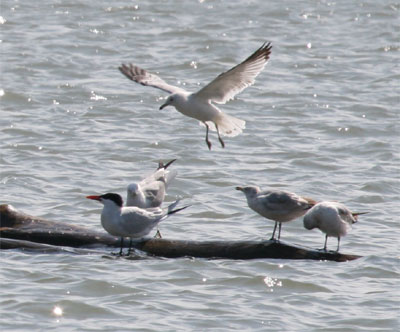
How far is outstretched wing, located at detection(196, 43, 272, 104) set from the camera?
Answer: 1167cm

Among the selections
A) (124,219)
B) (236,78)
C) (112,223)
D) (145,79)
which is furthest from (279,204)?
(145,79)

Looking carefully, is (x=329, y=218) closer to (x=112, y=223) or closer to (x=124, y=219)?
(x=124, y=219)

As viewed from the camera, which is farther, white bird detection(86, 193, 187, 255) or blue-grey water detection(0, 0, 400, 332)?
white bird detection(86, 193, 187, 255)

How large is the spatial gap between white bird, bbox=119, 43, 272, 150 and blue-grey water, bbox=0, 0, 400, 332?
95cm

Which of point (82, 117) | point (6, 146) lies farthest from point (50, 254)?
point (82, 117)

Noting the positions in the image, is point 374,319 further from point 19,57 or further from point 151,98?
point 19,57

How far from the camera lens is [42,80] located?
19703 mm

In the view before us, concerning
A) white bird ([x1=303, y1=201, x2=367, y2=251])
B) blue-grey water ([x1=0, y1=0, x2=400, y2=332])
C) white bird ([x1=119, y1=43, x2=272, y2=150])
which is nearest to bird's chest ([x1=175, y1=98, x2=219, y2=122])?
white bird ([x1=119, y1=43, x2=272, y2=150])

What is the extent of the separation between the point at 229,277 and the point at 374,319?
1.33m

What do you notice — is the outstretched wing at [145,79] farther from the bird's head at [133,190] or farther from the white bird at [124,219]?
the white bird at [124,219]

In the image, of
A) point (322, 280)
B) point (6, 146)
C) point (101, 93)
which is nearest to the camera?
point (322, 280)

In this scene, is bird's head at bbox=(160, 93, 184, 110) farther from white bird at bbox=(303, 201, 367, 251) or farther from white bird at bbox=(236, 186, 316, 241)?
white bird at bbox=(303, 201, 367, 251)

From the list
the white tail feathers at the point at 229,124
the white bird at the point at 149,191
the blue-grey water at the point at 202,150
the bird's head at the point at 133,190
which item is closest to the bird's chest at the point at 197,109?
the white tail feathers at the point at 229,124

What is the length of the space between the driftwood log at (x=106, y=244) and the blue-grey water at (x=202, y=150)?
104mm
